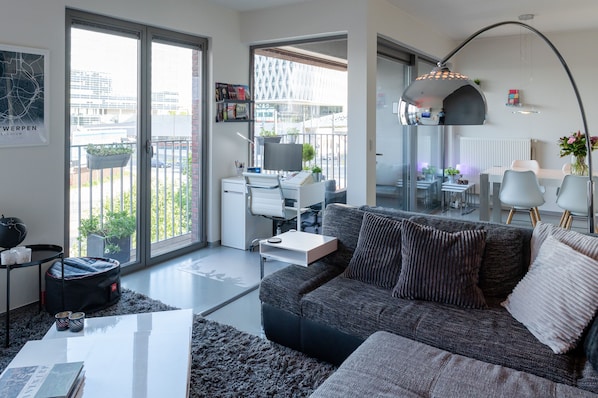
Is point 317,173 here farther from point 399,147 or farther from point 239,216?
point 399,147

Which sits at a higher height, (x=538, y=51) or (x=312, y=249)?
(x=538, y=51)

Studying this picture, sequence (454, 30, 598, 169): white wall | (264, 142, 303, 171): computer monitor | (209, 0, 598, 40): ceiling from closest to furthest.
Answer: (264, 142, 303, 171): computer monitor → (209, 0, 598, 40): ceiling → (454, 30, 598, 169): white wall

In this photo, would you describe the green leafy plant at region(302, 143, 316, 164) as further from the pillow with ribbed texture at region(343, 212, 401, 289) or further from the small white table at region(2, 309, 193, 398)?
the small white table at region(2, 309, 193, 398)

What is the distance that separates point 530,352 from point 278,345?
1.37 meters

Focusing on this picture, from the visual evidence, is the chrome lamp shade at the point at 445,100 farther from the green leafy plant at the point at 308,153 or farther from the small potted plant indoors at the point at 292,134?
the small potted plant indoors at the point at 292,134

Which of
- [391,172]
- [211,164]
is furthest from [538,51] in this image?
[211,164]

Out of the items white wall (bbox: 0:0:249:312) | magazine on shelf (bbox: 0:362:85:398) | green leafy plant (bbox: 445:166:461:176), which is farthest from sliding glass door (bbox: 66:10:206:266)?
green leafy plant (bbox: 445:166:461:176)

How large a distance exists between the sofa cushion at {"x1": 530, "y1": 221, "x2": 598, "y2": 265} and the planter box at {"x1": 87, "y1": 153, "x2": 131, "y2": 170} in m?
3.30

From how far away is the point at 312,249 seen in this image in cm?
274

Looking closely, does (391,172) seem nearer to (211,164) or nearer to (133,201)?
(211,164)

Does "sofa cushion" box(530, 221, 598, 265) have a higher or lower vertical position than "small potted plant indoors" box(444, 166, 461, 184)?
lower

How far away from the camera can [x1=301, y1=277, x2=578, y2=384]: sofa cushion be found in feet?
6.29

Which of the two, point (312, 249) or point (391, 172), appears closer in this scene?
point (312, 249)

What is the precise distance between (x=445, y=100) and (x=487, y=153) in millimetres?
5684
